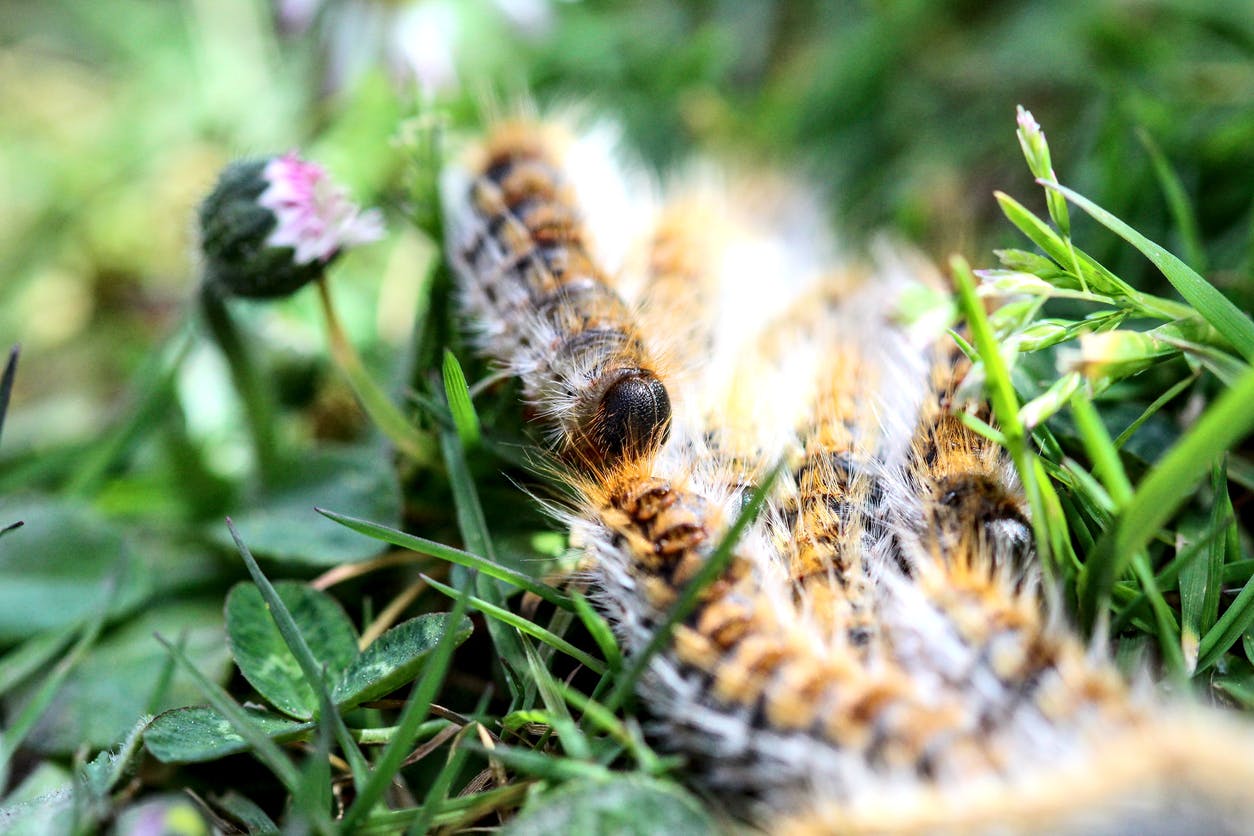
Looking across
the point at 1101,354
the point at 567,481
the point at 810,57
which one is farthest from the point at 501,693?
the point at 810,57

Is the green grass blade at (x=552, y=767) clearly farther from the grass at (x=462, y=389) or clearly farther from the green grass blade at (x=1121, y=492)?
the green grass blade at (x=1121, y=492)

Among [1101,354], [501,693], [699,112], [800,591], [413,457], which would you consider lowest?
[501,693]

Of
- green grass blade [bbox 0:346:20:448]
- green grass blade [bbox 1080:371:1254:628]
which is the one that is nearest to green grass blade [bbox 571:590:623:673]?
green grass blade [bbox 1080:371:1254:628]

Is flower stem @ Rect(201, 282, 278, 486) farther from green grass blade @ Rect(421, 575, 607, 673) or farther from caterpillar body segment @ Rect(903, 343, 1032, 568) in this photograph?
caterpillar body segment @ Rect(903, 343, 1032, 568)

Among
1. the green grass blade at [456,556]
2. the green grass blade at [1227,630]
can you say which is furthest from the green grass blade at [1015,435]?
the green grass blade at [456,556]

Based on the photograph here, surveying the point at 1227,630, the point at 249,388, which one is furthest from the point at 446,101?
the point at 1227,630

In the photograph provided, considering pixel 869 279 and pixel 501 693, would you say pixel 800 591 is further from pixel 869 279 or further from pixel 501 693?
pixel 869 279

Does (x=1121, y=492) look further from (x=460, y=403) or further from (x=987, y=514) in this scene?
(x=460, y=403)
